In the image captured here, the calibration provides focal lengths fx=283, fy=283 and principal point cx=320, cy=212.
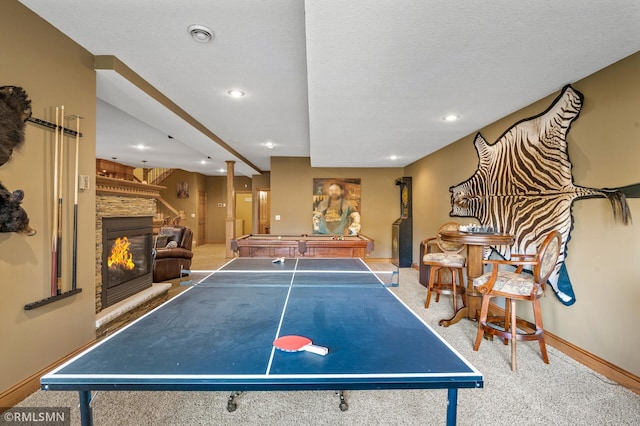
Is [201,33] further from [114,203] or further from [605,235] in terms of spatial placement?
[605,235]

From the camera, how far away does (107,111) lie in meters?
4.23

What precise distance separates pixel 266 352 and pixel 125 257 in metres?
2.94

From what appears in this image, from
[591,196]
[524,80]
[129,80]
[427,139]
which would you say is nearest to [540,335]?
[591,196]

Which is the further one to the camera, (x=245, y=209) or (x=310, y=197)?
(x=245, y=209)

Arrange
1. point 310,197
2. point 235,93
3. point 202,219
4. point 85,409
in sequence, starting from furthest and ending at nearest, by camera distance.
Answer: point 202,219 < point 310,197 < point 235,93 < point 85,409

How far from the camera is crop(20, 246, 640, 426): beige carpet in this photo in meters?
1.72

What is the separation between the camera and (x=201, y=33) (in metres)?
2.10

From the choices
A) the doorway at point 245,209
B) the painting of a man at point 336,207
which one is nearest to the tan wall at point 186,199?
the doorway at point 245,209

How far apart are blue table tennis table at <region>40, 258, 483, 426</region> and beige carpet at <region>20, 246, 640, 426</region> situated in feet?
0.53

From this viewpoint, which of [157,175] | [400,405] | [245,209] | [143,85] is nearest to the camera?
[400,405]

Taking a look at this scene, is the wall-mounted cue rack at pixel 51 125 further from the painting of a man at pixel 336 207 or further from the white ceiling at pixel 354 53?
the painting of a man at pixel 336 207

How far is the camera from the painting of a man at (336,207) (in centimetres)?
723

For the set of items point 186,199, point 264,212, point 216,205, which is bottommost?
point 264,212

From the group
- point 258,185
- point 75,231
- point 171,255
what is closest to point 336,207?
point 258,185
